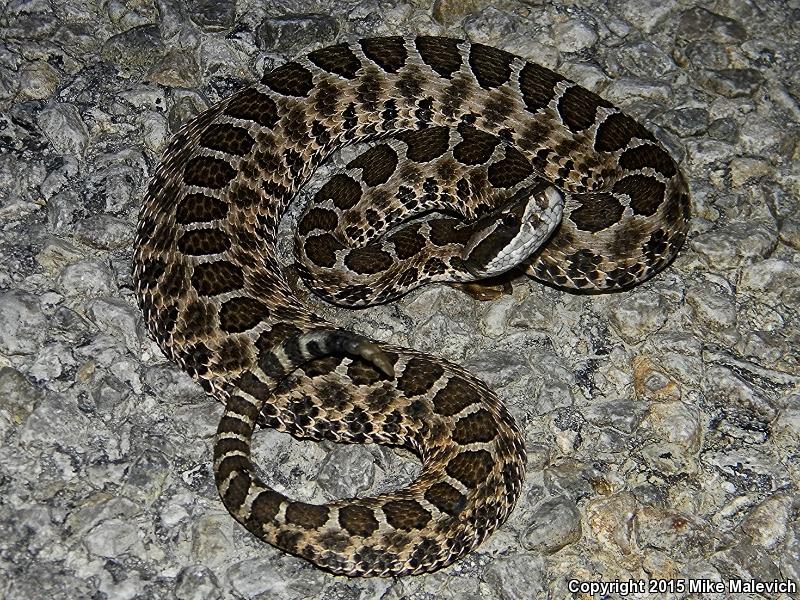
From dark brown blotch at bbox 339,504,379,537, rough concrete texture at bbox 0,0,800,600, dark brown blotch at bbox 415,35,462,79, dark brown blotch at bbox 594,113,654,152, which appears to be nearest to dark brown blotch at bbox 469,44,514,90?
dark brown blotch at bbox 415,35,462,79

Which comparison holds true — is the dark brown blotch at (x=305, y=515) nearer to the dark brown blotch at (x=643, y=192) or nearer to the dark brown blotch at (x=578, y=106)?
the dark brown blotch at (x=643, y=192)

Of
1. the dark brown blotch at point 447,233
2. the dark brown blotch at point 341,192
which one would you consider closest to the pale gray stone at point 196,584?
the dark brown blotch at point 447,233

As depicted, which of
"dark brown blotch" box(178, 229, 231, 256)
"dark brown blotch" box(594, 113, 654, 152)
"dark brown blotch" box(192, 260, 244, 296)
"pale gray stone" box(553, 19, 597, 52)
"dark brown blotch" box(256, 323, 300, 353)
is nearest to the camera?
"dark brown blotch" box(256, 323, 300, 353)

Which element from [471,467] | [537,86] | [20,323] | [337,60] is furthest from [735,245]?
[20,323]

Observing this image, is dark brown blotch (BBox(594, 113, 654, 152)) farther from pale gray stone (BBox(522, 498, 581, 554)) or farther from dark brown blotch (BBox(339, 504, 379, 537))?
dark brown blotch (BBox(339, 504, 379, 537))

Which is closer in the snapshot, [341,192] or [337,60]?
[341,192]

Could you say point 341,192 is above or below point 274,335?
above

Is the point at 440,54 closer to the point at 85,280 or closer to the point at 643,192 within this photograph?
the point at 643,192
